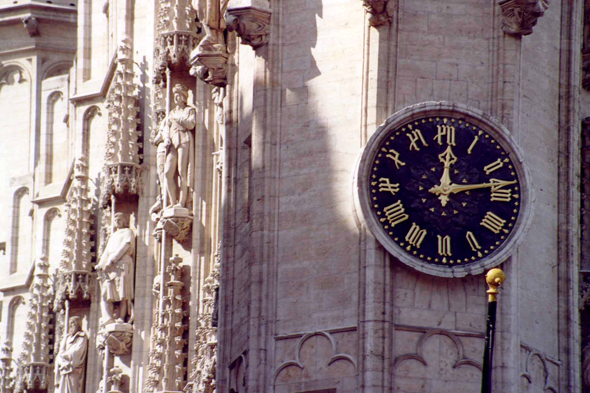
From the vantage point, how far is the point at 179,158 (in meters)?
45.9

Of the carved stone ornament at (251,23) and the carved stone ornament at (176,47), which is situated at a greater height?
the carved stone ornament at (176,47)

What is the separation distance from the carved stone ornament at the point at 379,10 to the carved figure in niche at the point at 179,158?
33.7 ft

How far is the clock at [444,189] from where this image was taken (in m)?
35.3

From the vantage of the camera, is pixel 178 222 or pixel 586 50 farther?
pixel 178 222

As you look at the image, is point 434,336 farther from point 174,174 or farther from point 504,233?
point 174,174

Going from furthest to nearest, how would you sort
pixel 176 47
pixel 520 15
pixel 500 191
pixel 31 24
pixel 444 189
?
1. pixel 31 24
2. pixel 176 47
3. pixel 520 15
4. pixel 500 191
5. pixel 444 189

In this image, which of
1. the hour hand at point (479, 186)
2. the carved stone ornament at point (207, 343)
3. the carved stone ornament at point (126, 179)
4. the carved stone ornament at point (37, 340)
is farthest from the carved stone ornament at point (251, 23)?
the carved stone ornament at point (37, 340)

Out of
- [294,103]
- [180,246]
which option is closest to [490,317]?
[294,103]

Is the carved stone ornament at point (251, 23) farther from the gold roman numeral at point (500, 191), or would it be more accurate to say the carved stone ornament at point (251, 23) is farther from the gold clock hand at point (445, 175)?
the gold roman numeral at point (500, 191)

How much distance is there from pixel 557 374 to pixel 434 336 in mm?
2064

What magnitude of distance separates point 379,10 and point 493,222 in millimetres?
3296

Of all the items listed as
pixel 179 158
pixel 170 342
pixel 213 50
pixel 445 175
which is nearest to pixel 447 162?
pixel 445 175

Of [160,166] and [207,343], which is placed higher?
[160,166]

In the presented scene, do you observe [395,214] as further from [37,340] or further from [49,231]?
[49,231]
